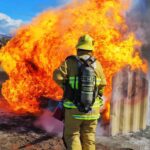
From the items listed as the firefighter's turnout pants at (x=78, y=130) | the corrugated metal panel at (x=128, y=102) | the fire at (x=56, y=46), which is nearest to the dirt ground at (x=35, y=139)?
the corrugated metal panel at (x=128, y=102)

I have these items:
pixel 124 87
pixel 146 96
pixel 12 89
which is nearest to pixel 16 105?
pixel 12 89

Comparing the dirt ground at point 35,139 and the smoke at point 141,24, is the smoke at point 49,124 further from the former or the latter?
the smoke at point 141,24

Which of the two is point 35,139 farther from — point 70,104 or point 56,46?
point 56,46

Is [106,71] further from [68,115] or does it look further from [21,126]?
[68,115]

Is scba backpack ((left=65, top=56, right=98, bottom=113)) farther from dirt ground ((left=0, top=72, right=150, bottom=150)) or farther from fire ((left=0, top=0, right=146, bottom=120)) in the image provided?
fire ((left=0, top=0, right=146, bottom=120))

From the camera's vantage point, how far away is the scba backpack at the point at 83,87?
16.3ft

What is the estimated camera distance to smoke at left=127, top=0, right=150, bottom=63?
9.11 m

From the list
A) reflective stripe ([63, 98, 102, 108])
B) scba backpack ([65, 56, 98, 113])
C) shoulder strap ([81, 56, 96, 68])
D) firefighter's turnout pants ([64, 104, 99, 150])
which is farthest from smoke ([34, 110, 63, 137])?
shoulder strap ([81, 56, 96, 68])

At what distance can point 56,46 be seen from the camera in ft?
27.0

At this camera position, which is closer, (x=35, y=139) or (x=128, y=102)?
(x=35, y=139)

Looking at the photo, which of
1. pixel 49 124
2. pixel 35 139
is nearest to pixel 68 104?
pixel 35 139

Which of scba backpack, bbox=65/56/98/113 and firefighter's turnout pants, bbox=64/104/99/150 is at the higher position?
scba backpack, bbox=65/56/98/113

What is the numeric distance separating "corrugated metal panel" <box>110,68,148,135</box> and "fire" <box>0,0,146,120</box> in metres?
0.27

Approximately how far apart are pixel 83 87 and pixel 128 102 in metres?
3.15
